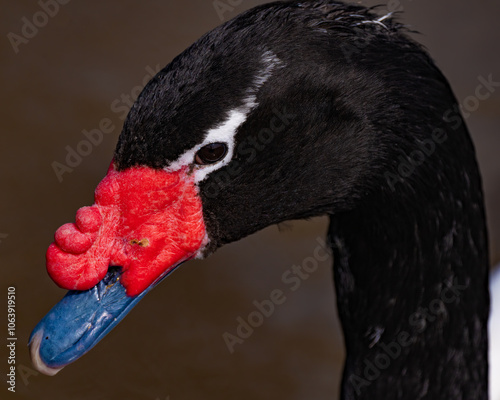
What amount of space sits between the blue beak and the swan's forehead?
50 cm

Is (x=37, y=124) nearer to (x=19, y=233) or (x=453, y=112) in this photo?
(x=19, y=233)

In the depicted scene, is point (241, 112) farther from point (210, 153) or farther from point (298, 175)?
point (298, 175)

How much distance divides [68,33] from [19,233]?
1.73 meters

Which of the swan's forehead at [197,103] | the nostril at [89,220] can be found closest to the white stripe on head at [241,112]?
the swan's forehead at [197,103]

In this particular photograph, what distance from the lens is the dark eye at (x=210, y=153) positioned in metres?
2.43

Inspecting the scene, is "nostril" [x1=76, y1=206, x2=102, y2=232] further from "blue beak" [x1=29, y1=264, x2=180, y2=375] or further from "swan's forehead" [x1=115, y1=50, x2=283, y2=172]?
"swan's forehead" [x1=115, y1=50, x2=283, y2=172]

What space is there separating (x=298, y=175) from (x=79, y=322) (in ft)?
2.80

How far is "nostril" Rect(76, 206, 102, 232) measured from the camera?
8.34 ft

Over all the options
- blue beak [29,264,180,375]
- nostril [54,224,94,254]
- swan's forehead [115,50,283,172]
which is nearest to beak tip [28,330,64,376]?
blue beak [29,264,180,375]

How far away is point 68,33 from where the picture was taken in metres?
5.96

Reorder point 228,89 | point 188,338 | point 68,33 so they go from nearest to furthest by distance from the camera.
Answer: point 228,89 → point 188,338 → point 68,33

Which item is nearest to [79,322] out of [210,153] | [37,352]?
[37,352]

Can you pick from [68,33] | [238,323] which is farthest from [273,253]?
[68,33]

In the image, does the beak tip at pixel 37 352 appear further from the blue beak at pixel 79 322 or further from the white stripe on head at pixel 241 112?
the white stripe on head at pixel 241 112
